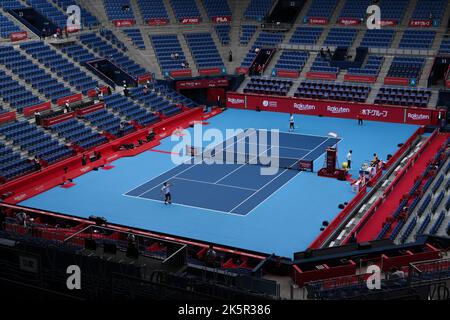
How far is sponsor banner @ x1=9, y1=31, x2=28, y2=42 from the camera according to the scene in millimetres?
47000

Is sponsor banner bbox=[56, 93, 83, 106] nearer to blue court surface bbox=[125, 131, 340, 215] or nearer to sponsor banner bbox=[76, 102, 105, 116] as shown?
sponsor banner bbox=[76, 102, 105, 116]

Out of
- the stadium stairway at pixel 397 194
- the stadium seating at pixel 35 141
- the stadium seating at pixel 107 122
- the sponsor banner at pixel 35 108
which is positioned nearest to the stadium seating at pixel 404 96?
the stadium stairway at pixel 397 194

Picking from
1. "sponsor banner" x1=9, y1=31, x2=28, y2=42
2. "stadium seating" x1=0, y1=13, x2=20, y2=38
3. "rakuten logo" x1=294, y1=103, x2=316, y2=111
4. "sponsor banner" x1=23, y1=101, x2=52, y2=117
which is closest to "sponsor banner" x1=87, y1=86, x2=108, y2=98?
"sponsor banner" x1=23, y1=101, x2=52, y2=117

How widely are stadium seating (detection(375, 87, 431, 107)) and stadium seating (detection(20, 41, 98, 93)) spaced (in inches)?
843

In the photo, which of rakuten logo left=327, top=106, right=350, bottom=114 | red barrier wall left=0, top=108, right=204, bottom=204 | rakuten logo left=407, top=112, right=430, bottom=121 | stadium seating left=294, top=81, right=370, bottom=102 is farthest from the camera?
stadium seating left=294, top=81, right=370, bottom=102

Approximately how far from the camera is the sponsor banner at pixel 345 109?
1753 inches

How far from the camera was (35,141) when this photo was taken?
36938mm

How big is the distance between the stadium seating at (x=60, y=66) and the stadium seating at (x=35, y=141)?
7312mm

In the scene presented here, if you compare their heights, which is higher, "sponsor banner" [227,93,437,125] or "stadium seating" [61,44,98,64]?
"stadium seating" [61,44,98,64]

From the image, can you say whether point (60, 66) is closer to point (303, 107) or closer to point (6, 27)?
point (6, 27)

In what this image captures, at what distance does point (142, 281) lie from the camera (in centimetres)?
1424

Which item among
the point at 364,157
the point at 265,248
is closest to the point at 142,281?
the point at 265,248

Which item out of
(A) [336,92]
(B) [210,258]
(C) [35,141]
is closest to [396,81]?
(A) [336,92]

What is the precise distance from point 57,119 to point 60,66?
7.59m
